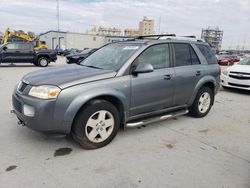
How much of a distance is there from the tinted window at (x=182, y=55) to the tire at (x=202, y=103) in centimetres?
79

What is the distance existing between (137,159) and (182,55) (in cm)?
234

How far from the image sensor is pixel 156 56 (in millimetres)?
3873

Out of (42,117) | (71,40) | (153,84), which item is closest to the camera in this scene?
(42,117)

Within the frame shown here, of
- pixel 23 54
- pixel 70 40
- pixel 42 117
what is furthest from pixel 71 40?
pixel 42 117

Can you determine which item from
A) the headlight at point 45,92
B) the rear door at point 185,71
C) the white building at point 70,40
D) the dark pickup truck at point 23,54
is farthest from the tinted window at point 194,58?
the white building at point 70,40

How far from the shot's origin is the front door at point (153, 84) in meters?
3.52

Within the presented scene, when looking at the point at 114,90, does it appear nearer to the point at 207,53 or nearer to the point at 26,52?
the point at 207,53

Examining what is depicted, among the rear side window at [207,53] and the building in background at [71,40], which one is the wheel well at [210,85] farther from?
the building in background at [71,40]

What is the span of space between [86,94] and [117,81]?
55 centimetres

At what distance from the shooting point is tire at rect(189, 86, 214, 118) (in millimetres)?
4717

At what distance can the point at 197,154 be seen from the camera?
10.6ft

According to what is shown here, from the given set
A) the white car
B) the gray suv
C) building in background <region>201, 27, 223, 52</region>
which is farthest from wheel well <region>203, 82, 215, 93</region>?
building in background <region>201, 27, 223, 52</region>

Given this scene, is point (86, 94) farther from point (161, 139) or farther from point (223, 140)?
point (223, 140)

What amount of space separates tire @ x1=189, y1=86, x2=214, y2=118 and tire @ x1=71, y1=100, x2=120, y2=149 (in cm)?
212
